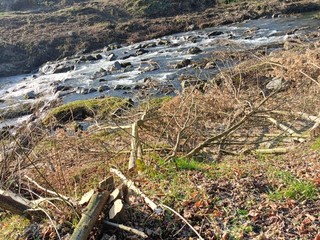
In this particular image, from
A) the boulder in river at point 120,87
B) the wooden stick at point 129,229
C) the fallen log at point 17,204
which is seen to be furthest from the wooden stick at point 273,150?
the boulder in river at point 120,87

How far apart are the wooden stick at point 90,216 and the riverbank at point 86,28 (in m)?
26.1

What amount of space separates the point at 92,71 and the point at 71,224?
1964cm

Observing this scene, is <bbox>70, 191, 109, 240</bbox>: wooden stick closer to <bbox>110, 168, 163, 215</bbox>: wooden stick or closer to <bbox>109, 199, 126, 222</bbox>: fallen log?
<bbox>109, 199, 126, 222</bbox>: fallen log

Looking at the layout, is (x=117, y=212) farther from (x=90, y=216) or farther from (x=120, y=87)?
(x=120, y=87)

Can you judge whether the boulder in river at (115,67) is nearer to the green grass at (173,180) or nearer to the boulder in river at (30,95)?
the boulder in river at (30,95)

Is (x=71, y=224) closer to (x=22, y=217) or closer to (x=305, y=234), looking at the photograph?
(x=22, y=217)

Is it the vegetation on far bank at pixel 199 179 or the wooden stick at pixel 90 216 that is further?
the vegetation on far bank at pixel 199 179

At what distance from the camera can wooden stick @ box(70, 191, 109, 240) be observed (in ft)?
14.5

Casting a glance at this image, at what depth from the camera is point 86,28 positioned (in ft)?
121

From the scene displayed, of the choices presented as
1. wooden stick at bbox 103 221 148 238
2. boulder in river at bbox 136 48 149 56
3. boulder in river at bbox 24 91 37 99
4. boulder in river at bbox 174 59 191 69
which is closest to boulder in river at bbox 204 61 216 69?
boulder in river at bbox 174 59 191 69

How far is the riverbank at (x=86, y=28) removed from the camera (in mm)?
31986

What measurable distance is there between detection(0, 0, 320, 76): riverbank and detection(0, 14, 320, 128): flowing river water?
2.13 meters

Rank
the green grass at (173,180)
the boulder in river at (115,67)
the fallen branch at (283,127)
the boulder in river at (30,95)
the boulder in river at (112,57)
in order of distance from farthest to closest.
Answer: the boulder in river at (112,57) → the boulder in river at (115,67) → the boulder in river at (30,95) → the fallen branch at (283,127) → the green grass at (173,180)

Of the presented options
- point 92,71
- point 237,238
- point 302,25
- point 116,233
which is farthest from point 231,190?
point 302,25
